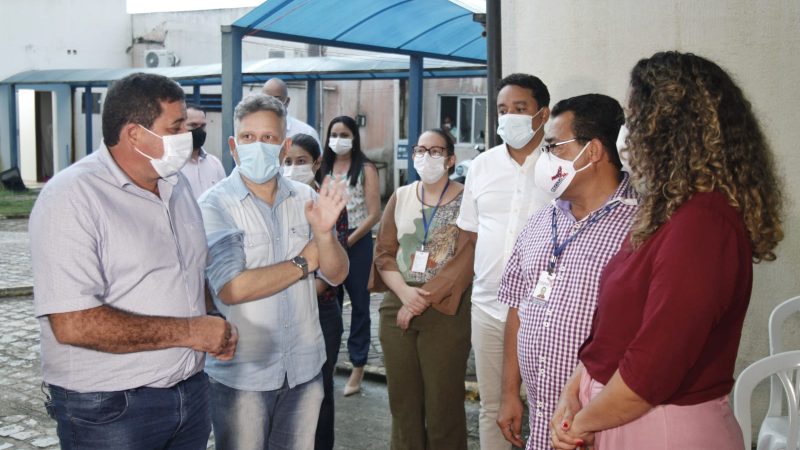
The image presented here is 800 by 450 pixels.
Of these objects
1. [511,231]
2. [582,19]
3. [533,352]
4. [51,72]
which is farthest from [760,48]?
[51,72]

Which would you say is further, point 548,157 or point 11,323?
point 11,323

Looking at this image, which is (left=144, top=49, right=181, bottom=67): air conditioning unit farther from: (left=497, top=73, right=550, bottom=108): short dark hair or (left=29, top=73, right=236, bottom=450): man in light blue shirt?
(left=29, top=73, right=236, bottom=450): man in light blue shirt

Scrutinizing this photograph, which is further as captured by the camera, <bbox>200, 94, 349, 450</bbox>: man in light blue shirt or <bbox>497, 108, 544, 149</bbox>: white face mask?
<bbox>497, 108, 544, 149</bbox>: white face mask

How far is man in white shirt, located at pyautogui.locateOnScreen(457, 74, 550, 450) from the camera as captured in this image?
3.79 m

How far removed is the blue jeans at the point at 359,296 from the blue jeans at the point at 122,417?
311 centimetres

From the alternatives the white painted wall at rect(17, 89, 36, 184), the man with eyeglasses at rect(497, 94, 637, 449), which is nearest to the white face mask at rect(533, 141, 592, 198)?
the man with eyeglasses at rect(497, 94, 637, 449)

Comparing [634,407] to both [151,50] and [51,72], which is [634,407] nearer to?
[51,72]

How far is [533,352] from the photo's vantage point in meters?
2.73

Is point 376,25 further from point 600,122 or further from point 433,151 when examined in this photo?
point 600,122

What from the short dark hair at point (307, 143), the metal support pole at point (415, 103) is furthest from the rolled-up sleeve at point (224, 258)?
the metal support pole at point (415, 103)

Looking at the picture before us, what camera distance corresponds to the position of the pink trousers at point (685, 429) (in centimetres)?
208

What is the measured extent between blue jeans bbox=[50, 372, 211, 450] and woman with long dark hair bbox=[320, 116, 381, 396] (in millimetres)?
3119

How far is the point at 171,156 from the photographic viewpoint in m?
2.63

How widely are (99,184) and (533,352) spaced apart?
156 centimetres
